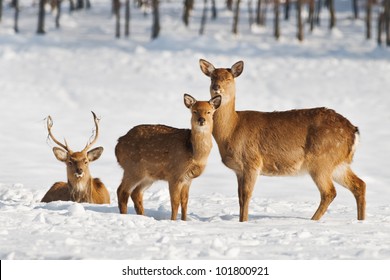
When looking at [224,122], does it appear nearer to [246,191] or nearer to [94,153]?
[246,191]

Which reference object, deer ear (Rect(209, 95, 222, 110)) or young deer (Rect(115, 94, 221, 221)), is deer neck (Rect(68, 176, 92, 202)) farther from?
deer ear (Rect(209, 95, 222, 110))

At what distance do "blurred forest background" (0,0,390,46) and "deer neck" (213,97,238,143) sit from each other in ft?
82.4

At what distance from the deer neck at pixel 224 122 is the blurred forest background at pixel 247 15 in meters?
25.1

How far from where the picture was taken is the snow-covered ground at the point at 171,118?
8.28 meters

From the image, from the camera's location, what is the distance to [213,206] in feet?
40.5

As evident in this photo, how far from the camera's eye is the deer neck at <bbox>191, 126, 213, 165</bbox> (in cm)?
1022

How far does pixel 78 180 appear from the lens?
40.1ft

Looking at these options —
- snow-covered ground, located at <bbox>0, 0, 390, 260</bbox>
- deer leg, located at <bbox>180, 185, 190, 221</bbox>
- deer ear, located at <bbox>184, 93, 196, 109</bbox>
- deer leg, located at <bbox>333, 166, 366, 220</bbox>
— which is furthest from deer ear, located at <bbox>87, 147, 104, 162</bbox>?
deer leg, located at <bbox>333, 166, 366, 220</bbox>

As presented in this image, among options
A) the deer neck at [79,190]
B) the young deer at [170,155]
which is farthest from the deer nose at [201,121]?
the deer neck at [79,190]

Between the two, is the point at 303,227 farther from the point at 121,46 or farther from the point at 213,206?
the point at 121,46

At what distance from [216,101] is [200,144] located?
0.60m

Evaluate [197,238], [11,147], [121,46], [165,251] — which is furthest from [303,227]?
[121,46]

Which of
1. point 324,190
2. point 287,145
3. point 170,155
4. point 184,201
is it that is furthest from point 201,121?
point 324,190

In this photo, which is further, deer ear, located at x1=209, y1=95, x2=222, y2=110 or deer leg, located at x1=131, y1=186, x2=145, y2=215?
deer leg, located at x1=131, y1=186, x2=145, y2=215
